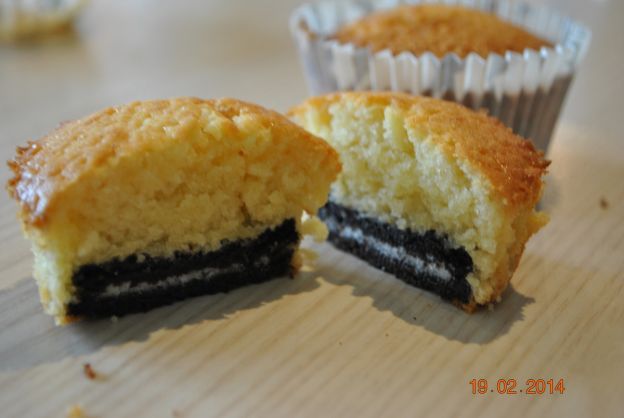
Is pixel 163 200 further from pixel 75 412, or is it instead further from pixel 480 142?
pixel 480 142

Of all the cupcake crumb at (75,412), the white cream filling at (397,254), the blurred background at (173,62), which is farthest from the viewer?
the blurred background at (173,62)

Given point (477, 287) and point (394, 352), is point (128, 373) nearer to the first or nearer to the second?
point (394, 352)

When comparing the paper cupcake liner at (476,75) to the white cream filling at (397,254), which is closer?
the white cream filling at (397,254)

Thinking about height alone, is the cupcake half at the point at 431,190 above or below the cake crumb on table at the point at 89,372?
above
